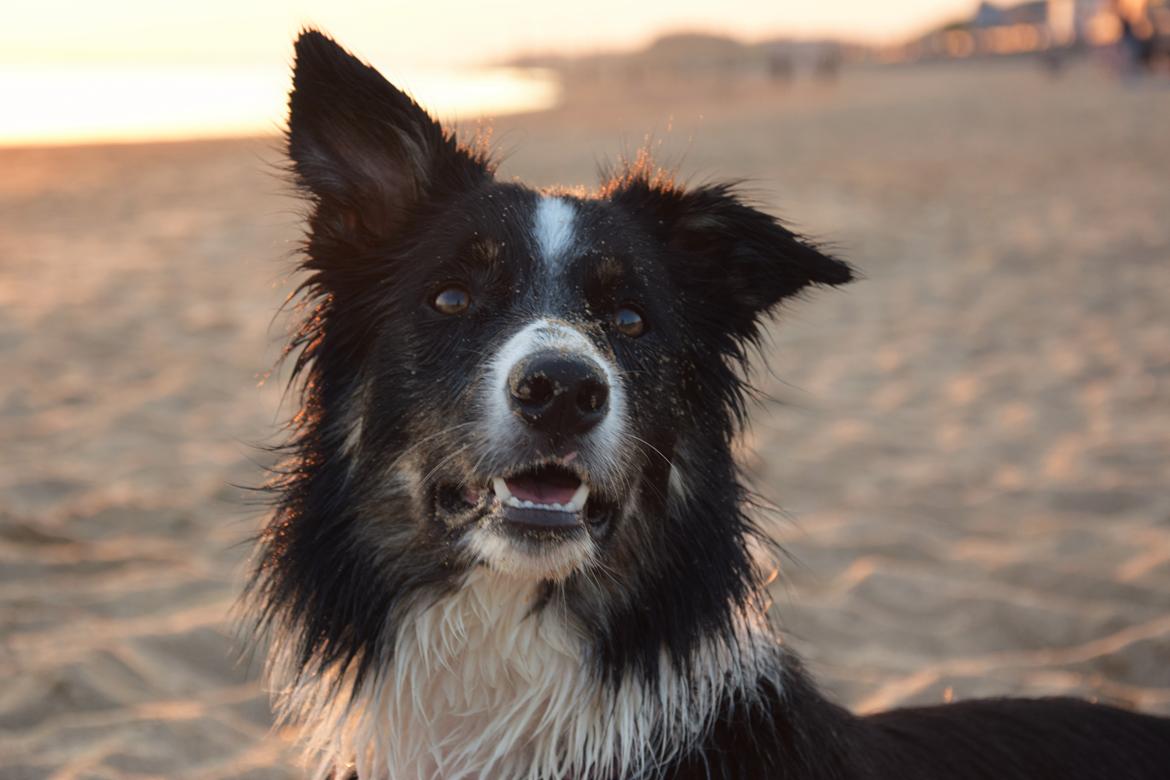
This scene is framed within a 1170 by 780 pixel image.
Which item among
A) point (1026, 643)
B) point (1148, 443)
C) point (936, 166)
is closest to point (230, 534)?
point (1026, 643)

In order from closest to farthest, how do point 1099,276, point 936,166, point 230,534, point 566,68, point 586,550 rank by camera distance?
point 586,550, point 230,534, point 1099,276, point 936,166, point 566,68

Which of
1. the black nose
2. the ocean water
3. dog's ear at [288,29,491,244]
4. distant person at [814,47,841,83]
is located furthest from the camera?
distant person at [814,47,841,83]

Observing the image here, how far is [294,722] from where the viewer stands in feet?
12.8

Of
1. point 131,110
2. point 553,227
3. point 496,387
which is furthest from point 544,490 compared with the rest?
point 131,110

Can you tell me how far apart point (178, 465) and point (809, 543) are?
3.32m

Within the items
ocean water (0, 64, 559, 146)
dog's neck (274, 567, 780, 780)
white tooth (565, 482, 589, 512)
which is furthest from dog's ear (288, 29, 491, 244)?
ocean water (0, 64, 559, 146)

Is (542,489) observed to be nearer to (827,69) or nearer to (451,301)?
(451,301)

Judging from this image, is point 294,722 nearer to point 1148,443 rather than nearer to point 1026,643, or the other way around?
point 1026,643

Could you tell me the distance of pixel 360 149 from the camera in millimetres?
3098

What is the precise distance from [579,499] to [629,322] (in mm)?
522

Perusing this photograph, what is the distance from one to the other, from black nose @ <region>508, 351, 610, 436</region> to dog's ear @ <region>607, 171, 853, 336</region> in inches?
26.9

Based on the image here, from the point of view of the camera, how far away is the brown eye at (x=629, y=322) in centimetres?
304

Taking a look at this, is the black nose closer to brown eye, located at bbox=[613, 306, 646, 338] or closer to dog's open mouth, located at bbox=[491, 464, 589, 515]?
dog's open mouth, located at bbox=[491, 464, 589, 515]

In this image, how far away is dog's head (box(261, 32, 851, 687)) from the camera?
278cm
